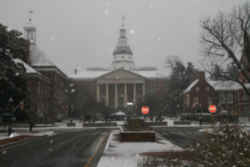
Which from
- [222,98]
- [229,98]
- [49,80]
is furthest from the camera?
[222,98]

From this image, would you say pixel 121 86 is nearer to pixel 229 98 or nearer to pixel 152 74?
pixel 152 74

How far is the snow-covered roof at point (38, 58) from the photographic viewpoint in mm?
77812

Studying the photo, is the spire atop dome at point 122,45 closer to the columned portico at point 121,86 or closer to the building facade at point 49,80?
the columned portico at point 121,86

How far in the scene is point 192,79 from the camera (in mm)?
93312

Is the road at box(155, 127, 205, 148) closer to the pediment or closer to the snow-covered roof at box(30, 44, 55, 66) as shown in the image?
the snow-covered roof at box(30, 44, 55, 66)

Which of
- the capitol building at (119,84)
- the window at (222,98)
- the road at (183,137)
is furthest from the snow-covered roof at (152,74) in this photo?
the road at (183,137)

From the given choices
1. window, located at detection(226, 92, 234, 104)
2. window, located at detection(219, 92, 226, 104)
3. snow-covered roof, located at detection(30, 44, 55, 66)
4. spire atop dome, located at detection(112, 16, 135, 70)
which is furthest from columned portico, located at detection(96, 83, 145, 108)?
snow-covered roof, located at detection(30, 44, 55, 66)

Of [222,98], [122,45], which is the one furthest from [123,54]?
[222,98]

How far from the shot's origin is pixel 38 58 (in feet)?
259

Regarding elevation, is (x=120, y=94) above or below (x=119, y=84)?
below

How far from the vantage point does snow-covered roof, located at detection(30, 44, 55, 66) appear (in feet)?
255

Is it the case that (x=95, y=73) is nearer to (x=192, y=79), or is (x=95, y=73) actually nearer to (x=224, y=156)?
(x=192, y=79)

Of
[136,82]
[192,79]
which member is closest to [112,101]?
[136,82]

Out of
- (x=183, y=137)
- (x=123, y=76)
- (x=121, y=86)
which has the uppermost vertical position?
(x=123, y=76)
